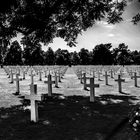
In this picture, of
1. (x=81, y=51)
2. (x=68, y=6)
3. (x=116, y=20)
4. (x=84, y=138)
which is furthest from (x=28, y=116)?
(x=81, y=51)

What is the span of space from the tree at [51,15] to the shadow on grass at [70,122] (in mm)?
6623

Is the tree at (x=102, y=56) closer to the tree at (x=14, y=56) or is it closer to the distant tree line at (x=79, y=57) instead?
the distant tree line at (x=79, y=57)

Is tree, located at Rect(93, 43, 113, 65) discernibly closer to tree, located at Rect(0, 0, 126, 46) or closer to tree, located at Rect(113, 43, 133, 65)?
tree, located at Rect(113, 43, 133, 65)

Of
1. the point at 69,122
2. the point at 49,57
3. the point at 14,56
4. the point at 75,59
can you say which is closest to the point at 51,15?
the point at 69,122

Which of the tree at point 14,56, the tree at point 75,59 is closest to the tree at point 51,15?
the tree at point 14,56

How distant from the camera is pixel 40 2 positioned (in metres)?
14.4

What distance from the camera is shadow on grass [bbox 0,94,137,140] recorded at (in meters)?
5.51

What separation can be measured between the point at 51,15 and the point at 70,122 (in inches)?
394

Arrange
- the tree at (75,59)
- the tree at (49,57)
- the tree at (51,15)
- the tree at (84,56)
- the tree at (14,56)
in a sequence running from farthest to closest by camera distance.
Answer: the tree at (75,59) < the tree at (84,56) < the tree at (49,57) < the tree at (14,56) < the tree at (51,15)

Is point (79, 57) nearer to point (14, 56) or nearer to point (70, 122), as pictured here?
point (14, 56)

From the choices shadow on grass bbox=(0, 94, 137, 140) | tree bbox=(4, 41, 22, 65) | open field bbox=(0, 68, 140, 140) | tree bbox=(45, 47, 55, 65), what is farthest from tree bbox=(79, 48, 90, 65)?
shadow on grass bbox=(0, 94, 137, 140)

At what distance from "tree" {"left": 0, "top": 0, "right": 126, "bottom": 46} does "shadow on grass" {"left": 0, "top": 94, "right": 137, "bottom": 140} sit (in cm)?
662

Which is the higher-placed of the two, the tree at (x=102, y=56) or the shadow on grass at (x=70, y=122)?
the tree at (x=102, y=56)

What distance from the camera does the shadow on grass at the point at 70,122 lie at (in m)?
5.51
